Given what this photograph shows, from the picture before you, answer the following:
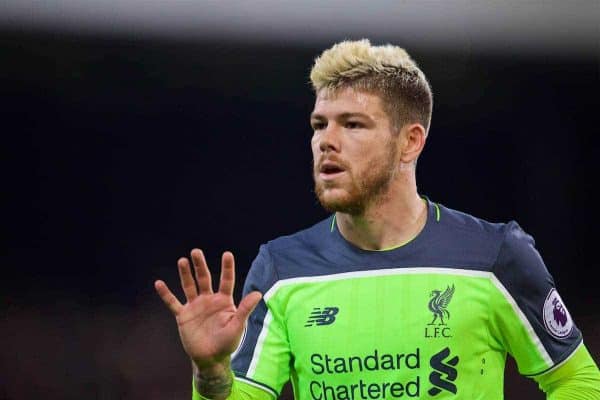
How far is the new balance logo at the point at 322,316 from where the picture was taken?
8.78 feet

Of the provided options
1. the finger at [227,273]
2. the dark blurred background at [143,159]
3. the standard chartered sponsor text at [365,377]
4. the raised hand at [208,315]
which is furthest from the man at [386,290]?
the dark blurred background at [143,159]

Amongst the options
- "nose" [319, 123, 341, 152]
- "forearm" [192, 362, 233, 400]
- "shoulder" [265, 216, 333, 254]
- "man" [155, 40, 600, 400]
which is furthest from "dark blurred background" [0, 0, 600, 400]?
"forearm" [192, 362, 233, 400]

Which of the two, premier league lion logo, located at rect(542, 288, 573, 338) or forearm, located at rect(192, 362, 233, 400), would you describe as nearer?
forearm, located at rect(192, 362, 233, 400)

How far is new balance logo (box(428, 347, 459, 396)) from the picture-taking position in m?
2.56

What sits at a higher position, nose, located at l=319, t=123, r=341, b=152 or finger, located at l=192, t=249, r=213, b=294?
nose, located at l=319, t=123, r=341, b=152

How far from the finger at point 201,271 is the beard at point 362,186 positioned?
0.46 meters

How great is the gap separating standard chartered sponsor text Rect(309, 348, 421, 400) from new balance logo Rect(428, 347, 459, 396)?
4cm

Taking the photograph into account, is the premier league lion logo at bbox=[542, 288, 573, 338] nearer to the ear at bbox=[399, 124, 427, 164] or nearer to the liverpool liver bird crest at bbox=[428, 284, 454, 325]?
the liverpool liver bird crest at bbox=[428, 284, 454, 325]

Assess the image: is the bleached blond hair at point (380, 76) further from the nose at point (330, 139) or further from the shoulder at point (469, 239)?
the shoulder at point (469, 239)

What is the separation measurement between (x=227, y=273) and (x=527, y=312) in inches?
34.9

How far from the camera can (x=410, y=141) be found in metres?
2.84

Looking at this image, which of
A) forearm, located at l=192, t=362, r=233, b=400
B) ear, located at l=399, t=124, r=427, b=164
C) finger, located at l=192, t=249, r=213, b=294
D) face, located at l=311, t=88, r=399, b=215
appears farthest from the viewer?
ear, located at l=399, t=124, r=427, b=164

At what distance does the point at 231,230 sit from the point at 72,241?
32.3 inches

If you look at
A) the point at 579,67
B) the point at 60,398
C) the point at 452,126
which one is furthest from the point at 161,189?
the point at 579,67
